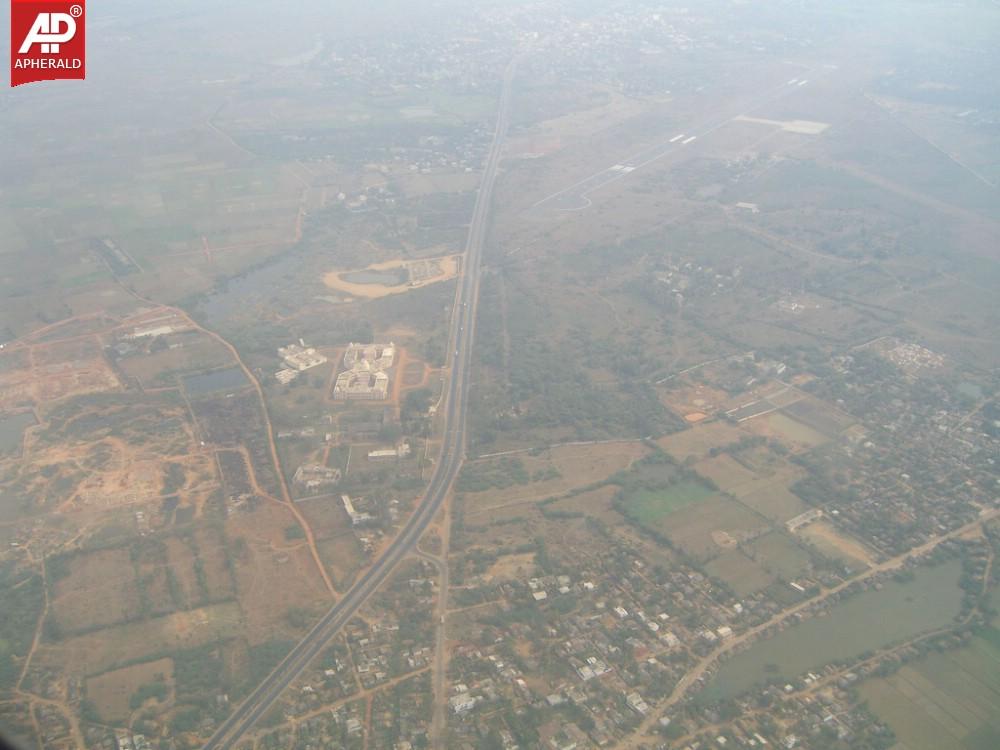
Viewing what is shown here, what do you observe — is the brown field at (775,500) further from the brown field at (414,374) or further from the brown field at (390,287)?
the brown field at (390,287)

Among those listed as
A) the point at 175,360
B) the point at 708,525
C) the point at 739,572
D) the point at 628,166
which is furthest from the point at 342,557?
the point at 628,166

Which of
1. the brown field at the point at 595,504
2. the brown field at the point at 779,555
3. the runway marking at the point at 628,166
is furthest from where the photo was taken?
the runway marking at the point at 628,166

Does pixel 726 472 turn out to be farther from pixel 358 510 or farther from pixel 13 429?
pixel 13 429

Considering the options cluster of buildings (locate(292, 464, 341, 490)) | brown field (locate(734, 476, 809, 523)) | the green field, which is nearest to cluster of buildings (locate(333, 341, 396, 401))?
cluster of buildings (locate(292, 464, 341, 490))

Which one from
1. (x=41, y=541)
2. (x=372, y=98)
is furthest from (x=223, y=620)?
(x=372, y=98)

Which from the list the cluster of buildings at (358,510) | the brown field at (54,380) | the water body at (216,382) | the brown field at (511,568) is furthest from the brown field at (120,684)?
the brown field at (54,380)

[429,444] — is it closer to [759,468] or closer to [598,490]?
[598,490]
